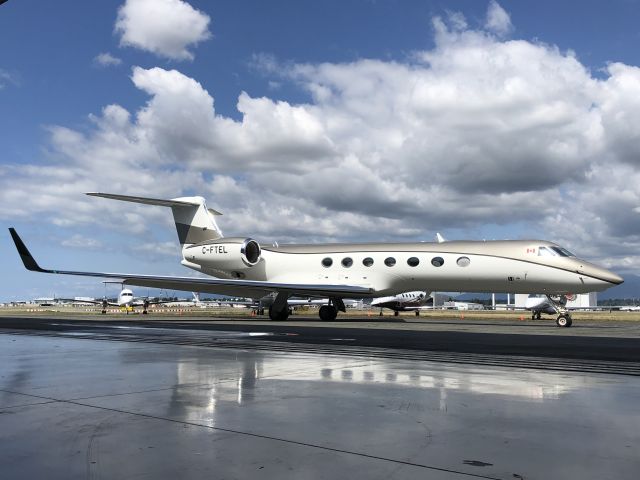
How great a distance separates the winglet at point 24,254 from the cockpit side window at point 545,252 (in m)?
22.1

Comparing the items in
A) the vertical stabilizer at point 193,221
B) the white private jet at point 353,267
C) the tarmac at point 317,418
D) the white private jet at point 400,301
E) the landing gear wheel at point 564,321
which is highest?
the vertical stabilizer at point 193,221

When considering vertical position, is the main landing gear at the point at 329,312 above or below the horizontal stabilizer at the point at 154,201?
below

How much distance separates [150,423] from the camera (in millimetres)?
4676

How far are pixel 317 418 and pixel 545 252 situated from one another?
2207 centimetres

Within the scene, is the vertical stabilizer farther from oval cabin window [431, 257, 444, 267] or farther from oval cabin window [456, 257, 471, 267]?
oval cabin window [456, 257, 471, 267]

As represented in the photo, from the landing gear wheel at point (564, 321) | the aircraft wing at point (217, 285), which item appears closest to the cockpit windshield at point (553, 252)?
the landing gear wheel at point (564, 321)

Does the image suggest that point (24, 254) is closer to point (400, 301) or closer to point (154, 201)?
point (154, 201)

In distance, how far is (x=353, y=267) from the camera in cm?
2938

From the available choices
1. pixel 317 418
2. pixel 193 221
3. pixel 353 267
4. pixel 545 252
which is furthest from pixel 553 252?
pixel 317 418

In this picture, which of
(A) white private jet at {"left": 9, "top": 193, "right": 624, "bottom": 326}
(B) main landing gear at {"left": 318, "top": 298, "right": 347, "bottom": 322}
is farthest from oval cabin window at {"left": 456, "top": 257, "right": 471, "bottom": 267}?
(B) main landing gear at {"left": 318, "top": 298, "right": 347, "bottom": 322}

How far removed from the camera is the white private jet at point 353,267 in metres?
24.6

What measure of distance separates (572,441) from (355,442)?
60.9 inches

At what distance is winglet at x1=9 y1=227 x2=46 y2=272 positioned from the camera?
26.3m

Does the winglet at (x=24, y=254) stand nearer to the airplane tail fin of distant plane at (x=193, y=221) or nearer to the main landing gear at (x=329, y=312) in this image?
the airplane tail fin of distant plane at (x=193, y=221)
